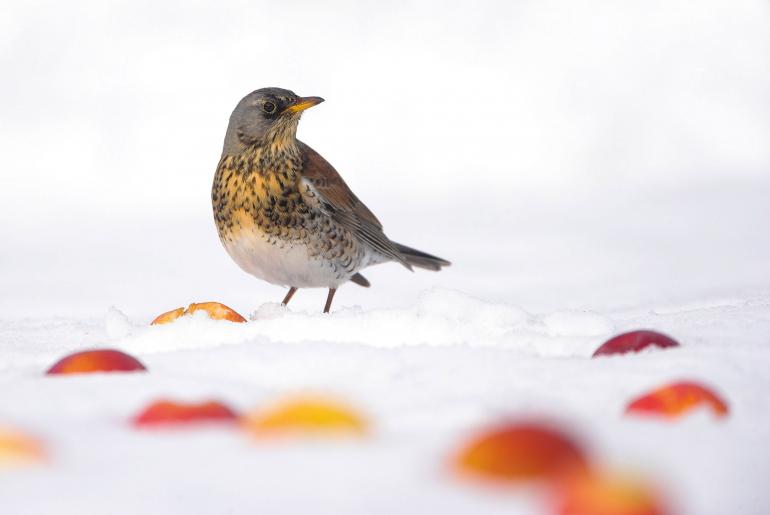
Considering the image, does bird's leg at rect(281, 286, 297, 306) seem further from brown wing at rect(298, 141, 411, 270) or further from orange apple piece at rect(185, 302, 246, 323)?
orange apple piece at rect(185, 302, 246, 323)

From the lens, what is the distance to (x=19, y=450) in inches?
83.1

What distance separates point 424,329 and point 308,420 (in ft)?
5.40

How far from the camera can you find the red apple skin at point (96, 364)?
2.89 metres

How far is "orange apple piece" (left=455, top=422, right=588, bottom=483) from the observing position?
6.36 ft

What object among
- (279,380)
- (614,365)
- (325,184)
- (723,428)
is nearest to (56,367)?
(279,380)

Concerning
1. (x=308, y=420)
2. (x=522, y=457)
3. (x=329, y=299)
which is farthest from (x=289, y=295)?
(x=522, y=457)

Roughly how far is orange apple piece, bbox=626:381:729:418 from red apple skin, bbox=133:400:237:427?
895 mm

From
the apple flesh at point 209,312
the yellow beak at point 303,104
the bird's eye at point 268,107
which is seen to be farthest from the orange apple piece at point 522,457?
the bird's eye at point 268,107

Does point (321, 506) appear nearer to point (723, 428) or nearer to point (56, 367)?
point (723, 428)

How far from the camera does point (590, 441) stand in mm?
2057

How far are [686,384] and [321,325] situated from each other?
1699 mm

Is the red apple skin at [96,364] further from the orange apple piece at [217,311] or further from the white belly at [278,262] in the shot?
the white belly at [278,262]

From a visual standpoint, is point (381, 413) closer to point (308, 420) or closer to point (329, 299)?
point (308, 420)

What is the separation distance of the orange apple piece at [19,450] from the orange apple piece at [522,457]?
2.66 feet
